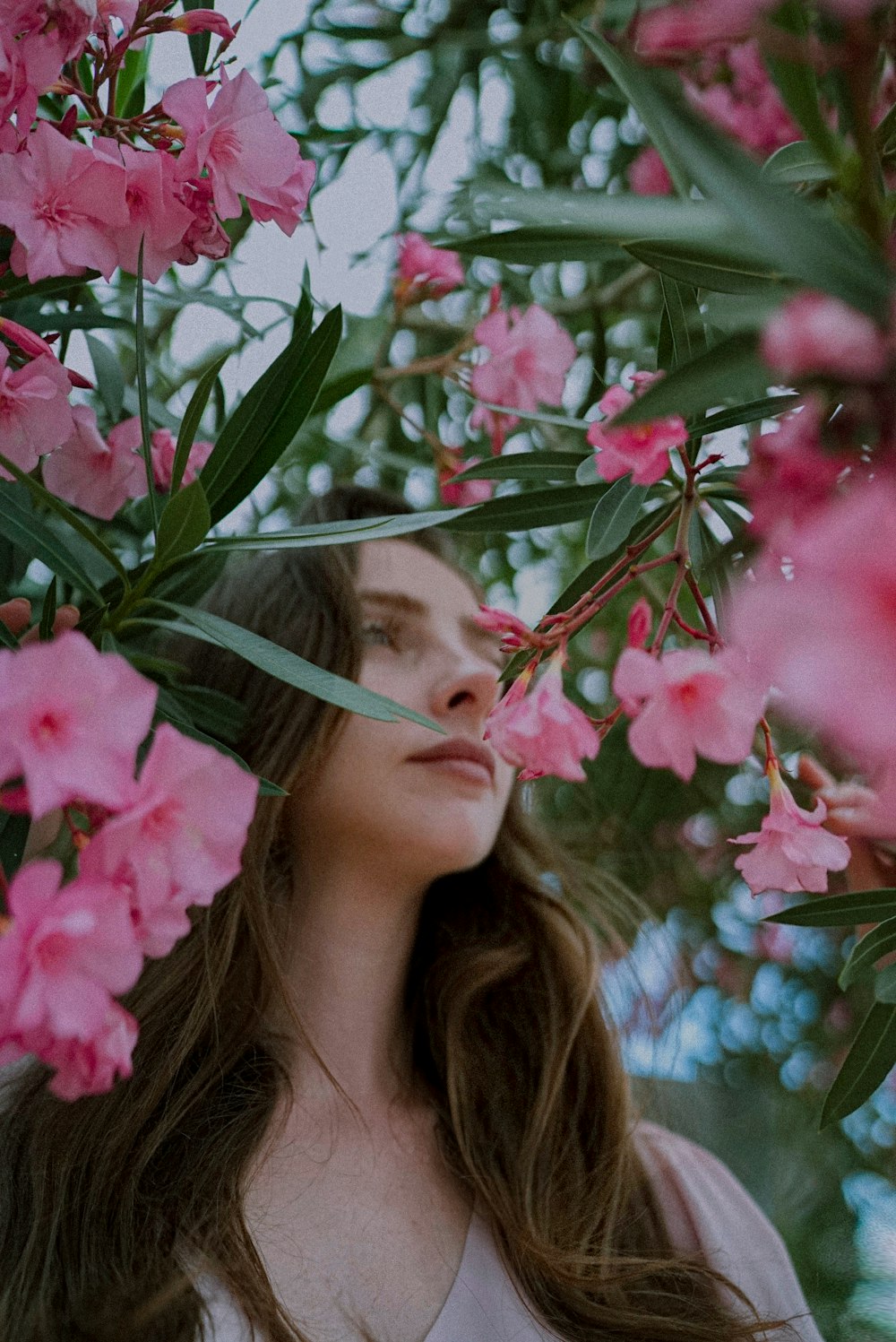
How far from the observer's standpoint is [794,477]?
0.44 meters

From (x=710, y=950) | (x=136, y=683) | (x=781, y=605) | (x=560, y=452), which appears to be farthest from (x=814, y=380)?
(x=710, y=950)

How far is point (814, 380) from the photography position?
39cm

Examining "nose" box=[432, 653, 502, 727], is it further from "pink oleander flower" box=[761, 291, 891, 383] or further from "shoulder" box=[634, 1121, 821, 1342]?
"pink oleander flower" box=[761, 291, 891, 383]

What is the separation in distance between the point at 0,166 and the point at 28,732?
0.55 meters

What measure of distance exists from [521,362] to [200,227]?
1.98 ft

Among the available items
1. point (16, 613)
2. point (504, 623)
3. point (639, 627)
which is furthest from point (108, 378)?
point (639, 627)

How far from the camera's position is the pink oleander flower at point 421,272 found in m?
1.80

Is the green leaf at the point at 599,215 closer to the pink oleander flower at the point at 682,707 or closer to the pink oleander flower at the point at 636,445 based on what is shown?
the pink oleander flower at the point at 636,445

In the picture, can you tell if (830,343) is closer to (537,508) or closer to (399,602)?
(537,508)

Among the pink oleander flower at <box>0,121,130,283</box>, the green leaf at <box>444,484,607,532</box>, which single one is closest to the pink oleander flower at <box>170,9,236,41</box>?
the pink oleander flower at <box>0,121,130,283</box>

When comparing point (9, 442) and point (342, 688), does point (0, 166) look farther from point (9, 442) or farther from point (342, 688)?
point (342, 688)

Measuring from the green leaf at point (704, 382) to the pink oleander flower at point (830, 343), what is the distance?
85mm

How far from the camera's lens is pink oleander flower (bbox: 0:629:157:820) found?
510mm

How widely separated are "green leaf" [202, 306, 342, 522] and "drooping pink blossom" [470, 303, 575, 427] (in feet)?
1.69
